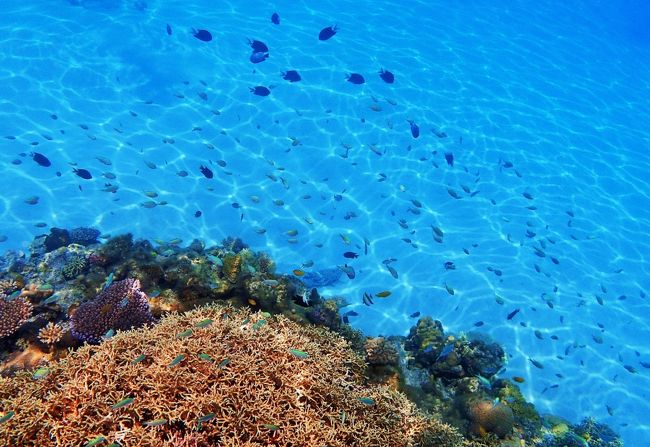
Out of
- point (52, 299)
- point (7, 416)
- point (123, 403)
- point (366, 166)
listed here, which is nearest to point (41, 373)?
point (7, 416)

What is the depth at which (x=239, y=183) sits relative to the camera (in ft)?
48.4

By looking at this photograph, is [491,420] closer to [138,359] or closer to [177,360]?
[177,360]

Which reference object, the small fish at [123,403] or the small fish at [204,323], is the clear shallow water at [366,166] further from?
the small fish at [123,403]

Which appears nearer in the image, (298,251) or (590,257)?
(298,251)

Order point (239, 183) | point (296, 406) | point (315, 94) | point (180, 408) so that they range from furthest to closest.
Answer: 1. point (315, 94)
2. point (239, 183)
3. point (296, 406)
4. point (180, 408)

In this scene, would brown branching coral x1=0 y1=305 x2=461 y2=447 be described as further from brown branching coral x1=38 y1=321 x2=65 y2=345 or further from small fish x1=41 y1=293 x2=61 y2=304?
small fish x1=41 y1=293 x2=61 y2=304

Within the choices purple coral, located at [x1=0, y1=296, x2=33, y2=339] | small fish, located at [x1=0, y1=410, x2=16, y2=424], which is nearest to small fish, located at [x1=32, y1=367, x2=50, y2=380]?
small fish, located at [x1=0, y1=410, x2=16, y2=424]

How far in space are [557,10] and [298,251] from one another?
56.1 metres

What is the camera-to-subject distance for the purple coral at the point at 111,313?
5.21m

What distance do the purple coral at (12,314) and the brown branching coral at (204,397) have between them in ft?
5.73

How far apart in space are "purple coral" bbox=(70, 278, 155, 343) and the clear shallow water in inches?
260

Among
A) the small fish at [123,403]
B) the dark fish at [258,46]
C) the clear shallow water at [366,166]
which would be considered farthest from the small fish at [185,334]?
the dark fish at [258,46]

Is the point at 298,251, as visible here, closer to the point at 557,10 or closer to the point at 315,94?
the point at 315,94

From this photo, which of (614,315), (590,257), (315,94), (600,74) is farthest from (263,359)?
(600,74)
